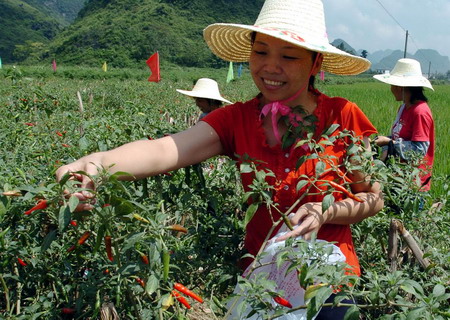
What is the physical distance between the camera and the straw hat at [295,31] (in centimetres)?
137

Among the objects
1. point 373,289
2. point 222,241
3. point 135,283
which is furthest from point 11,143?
point 373,289

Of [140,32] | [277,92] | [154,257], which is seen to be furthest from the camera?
[140,32]

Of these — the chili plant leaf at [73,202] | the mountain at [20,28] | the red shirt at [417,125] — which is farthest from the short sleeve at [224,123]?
the mountain at [20,28]

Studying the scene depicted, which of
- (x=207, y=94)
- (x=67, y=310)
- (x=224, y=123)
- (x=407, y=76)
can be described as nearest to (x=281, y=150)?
(x=224, y=123)

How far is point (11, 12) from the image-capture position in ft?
240

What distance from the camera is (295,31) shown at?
1.42m

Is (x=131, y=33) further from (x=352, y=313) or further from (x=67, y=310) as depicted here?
(x=352, y=313)

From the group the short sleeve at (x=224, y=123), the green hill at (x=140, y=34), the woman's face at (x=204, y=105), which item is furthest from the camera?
the green hill at (x=140, y=34)

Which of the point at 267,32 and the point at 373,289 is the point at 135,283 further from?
the point at 267,32

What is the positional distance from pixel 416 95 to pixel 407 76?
0.66 ft

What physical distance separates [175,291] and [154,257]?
0.25 metres

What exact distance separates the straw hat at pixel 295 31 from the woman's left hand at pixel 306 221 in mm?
440

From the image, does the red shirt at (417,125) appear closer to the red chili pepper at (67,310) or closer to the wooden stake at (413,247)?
the wooden stake at (413,247)

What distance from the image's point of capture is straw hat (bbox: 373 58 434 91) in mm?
3477
